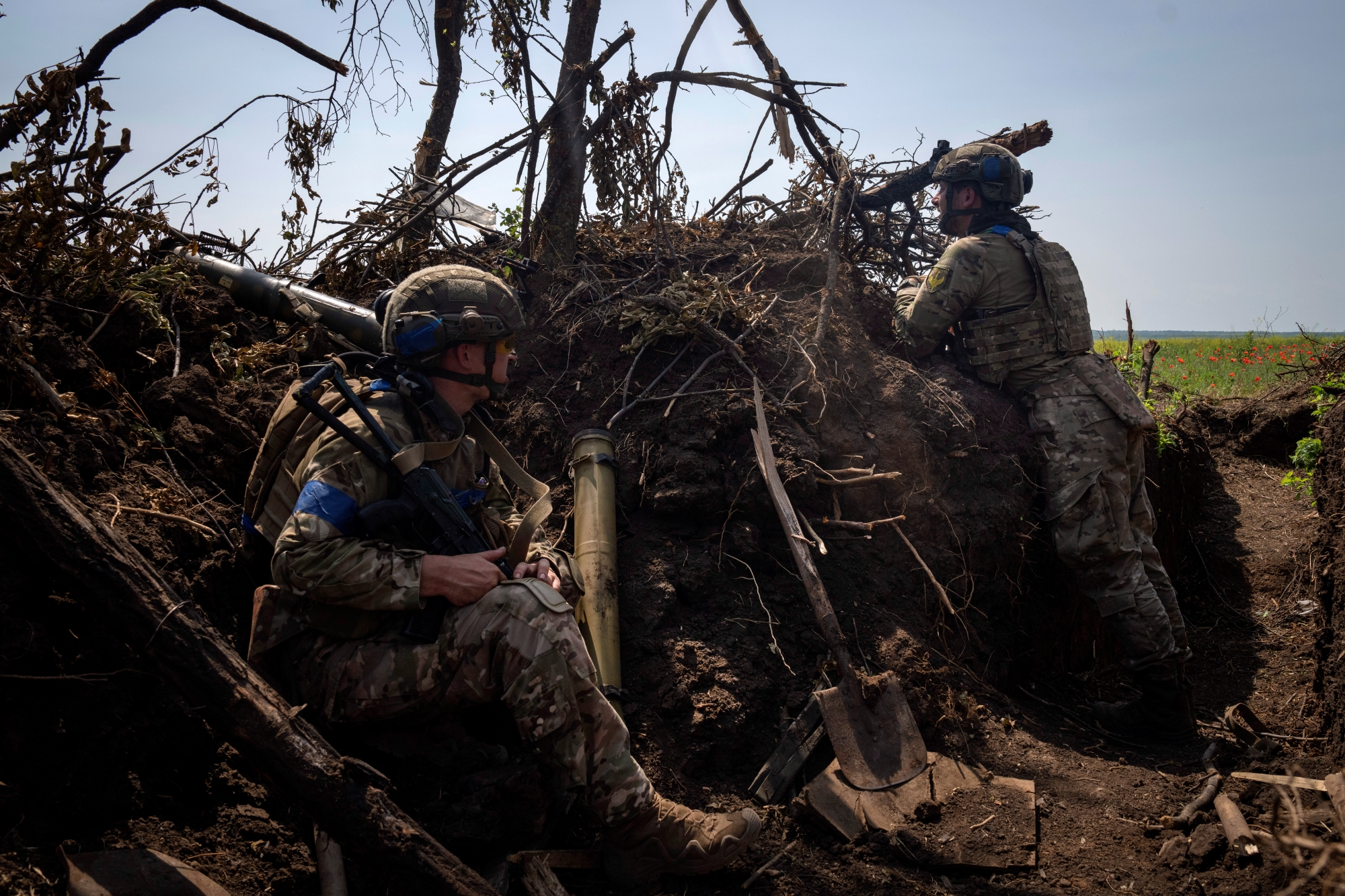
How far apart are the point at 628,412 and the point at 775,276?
164cm

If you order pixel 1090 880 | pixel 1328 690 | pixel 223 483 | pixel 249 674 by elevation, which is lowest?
pixel 1090 880

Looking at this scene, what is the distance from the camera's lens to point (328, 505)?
2.48 meters

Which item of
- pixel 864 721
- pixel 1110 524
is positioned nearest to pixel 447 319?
pixel 864 721

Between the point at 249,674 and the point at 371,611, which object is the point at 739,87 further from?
the point at 249,674

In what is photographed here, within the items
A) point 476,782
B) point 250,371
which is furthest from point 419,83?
point 476,782

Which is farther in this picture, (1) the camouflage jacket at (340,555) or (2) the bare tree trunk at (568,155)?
(2) the bare tree trunk at (568,155)

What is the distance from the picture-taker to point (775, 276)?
541cm

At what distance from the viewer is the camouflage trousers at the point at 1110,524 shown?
4.52m

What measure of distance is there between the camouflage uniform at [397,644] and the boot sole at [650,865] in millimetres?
188

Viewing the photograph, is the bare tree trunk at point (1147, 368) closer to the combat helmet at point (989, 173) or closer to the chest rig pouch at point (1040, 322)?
the chest rig pouch at point (1040, 322)

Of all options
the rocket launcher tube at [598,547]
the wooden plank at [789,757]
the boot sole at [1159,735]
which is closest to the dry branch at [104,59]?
the rocket launcher tube at [598,547]

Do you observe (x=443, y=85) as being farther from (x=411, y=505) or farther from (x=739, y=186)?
(x=411, y=505)

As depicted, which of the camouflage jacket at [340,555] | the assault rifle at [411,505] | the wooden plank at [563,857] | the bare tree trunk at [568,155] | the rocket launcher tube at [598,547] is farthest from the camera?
the bare tree trunk at [568,155]

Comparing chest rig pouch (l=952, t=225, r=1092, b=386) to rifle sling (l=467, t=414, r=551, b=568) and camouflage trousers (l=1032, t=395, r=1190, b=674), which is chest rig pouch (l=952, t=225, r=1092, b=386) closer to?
camouflage trousers (l=1032, t=395, r=1190, b=674)
